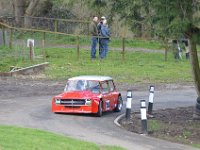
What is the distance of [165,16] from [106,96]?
397 cm

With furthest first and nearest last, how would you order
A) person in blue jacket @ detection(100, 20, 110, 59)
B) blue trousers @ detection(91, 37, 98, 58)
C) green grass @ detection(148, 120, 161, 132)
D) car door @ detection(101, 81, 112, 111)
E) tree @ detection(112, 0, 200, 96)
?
person in blue jacket @ detection(100, 20, 110, 59) < blue trousers @ detection(91, 37, 98, 58) < car door @ detection(101, 81, 112, 111) < green grass @ detection(148, 120, 161, 132) < tree @ detection(112, 0, 200, 96)

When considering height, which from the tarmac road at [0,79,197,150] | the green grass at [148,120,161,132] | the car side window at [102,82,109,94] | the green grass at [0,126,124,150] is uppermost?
the car side window at [102,82,109,94]

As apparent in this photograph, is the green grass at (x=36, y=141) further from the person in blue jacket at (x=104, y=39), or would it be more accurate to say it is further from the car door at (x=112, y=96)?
the person in blue jacket at (x=104, y=39)

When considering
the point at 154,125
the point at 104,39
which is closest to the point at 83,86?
the point at 154,125

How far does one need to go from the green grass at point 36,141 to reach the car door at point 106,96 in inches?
201

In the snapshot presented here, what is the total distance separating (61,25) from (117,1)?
3040cm

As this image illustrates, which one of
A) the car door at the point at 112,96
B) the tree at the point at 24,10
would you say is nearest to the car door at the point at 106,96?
the car door at the point at 112,96

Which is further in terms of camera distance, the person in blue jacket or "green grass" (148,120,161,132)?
the person in blue jacket

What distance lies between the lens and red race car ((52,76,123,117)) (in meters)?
20.8

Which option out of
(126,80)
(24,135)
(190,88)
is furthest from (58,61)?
(24,135)

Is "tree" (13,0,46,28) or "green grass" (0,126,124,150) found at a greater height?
"tree" (13,0,46,28)

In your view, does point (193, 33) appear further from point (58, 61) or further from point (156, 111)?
point (58, 61)

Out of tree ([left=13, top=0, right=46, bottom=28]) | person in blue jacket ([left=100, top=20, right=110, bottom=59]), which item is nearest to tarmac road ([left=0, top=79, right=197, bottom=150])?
person in blue jacket ([left=100, top=20, right=110, bottom=59])

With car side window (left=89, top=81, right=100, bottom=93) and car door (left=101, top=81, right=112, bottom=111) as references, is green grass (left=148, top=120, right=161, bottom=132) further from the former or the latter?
car side window (left=89, top=81, right=100, bottom=93)
